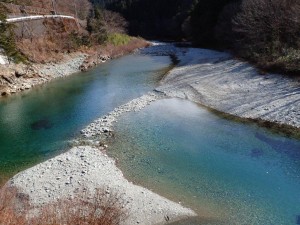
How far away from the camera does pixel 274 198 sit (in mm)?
10516

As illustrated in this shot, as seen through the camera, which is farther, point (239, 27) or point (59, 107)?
point (239, 27)

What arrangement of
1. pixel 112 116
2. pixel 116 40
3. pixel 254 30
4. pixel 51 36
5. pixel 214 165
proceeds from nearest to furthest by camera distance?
pixel 214 165, pixel 112 116, pixel 254 30, pixel 51 36, pixel 116 40

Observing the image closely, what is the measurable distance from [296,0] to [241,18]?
7451 millimetres

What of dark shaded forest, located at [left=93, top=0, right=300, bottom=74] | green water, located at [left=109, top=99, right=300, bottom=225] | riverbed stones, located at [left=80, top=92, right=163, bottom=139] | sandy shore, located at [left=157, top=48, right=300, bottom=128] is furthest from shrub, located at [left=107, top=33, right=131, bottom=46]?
green water, located at [left=109, top=99, right=300, bottom=225]

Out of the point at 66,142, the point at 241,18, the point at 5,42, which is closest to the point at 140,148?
the point at 66,142

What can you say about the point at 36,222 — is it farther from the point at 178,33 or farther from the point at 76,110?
the point at 178,33

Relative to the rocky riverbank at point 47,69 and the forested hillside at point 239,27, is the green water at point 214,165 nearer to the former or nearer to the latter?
the forested hillside at point 239,27

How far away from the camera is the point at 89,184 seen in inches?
457

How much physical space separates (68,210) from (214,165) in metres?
6.20

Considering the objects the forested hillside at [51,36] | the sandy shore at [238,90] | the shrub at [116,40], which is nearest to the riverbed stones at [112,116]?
the sandy shore at [238,90]

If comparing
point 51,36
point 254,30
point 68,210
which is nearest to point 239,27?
point 254,30

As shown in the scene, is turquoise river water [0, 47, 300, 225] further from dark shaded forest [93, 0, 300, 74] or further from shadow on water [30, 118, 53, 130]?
dark shaded forest [93, 0, 300, 74]

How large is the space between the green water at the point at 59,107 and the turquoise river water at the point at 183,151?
0.06 metres

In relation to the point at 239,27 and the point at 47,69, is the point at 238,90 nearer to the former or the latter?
the point at 239,27
